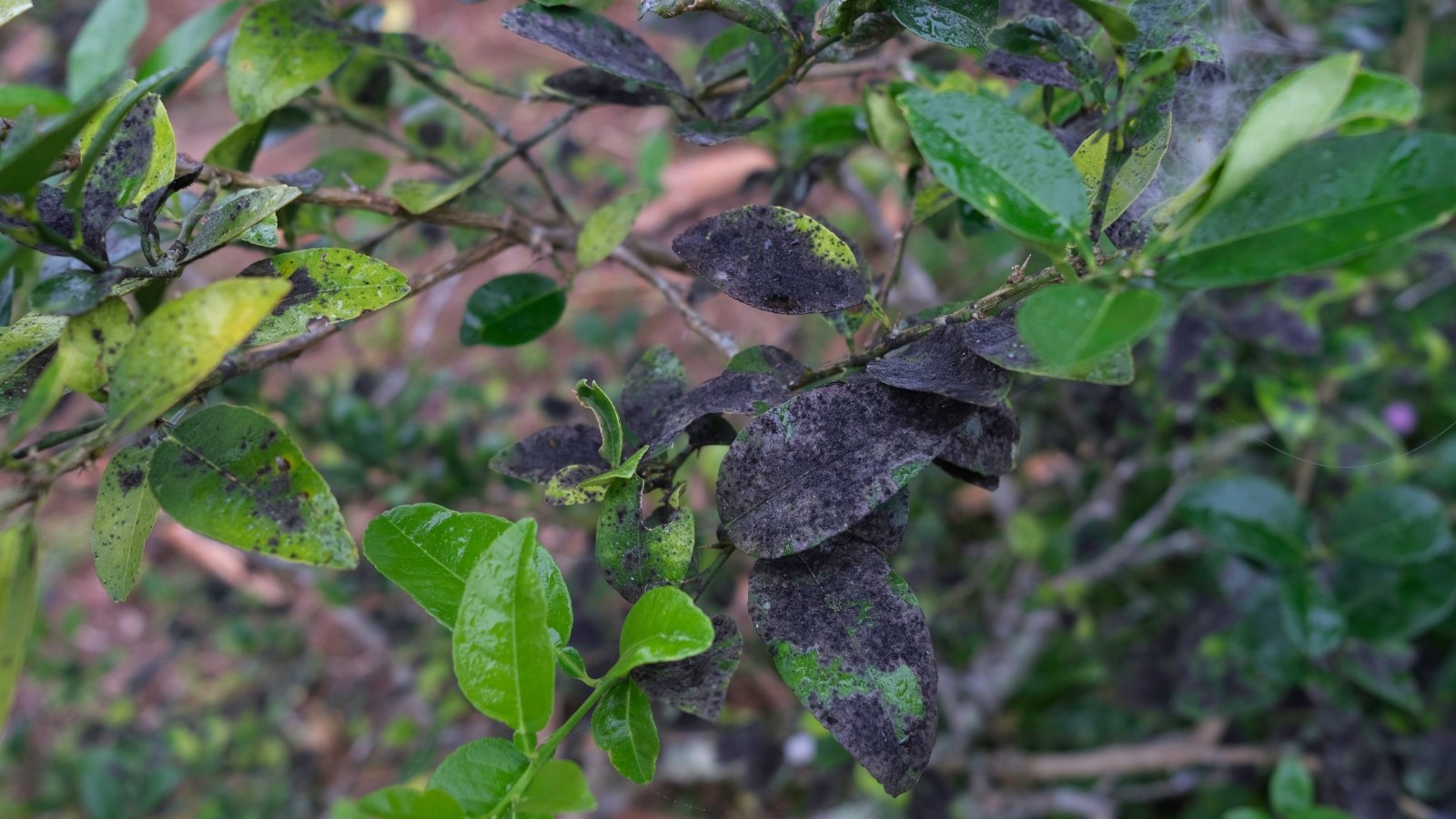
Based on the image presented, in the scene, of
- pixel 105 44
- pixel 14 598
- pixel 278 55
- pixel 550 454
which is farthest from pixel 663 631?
pixel 105 44

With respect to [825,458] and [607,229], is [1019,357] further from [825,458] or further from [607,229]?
[607,229]

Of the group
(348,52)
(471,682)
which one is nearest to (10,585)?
(471,682)

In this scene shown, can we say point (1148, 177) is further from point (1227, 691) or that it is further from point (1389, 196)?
point (1227, 691)

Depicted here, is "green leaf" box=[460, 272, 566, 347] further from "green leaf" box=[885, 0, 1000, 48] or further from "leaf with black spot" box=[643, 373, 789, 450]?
"green leaf" box=[885, 0, 1000, 48]

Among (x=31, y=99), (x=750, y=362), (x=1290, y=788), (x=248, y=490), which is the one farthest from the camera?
(x=1290, y=788)

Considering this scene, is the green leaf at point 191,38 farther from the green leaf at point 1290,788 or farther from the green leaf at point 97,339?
the green leaf at point 1290,788

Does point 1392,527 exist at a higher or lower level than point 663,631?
lower

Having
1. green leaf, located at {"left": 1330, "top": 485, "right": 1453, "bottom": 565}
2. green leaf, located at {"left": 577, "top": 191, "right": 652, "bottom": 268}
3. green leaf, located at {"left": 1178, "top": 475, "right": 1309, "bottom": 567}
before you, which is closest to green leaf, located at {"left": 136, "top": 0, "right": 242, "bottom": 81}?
green leaf, located at {"left": 577, "top": 191, "right": 652, "bottom": 268}
